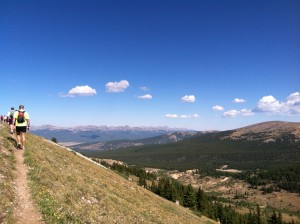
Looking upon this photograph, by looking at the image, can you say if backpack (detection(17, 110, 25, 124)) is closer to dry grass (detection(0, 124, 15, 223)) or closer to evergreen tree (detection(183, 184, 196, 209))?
dry grass (detection(0, 124, 15, 223))

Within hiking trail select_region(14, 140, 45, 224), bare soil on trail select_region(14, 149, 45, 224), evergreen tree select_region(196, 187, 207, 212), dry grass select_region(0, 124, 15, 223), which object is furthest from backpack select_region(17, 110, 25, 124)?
evergreen tree select_region(196, 187, 207, 212)

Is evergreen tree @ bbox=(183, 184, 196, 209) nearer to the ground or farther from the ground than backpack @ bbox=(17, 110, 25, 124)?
nearer to the ground

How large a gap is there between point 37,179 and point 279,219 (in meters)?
130

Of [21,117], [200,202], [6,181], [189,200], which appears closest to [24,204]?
[6,181]

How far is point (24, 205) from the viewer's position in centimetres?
1591

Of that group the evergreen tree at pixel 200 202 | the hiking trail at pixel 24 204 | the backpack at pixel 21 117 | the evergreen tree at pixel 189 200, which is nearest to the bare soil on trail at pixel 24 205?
the hiking trail at pixel 24 204

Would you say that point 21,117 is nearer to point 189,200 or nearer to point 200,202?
point 189,200

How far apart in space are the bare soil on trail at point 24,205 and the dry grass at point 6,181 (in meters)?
0.35

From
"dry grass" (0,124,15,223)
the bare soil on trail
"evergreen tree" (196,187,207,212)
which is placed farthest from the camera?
"evergreen tree" (196,187,207,212)

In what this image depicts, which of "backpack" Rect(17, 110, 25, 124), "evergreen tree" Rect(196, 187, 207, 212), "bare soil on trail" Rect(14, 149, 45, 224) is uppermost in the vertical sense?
"backpack" Rect(17, 110, 25, 124)

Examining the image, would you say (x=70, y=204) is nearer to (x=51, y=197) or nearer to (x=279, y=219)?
(x=51, y=197)

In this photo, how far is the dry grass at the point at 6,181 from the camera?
46.7ft

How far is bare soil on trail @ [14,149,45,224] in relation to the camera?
14555 mm

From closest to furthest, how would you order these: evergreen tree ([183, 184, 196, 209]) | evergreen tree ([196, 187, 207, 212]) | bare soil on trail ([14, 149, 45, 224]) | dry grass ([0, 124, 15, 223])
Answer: dry grass ([0, 124, 15, 223]), bare soil on trail ([14, 149, 45, 224]), evergreen tree ([183, 184, 196, 209]), evergreen tree ([196, 187, 207, 212])
